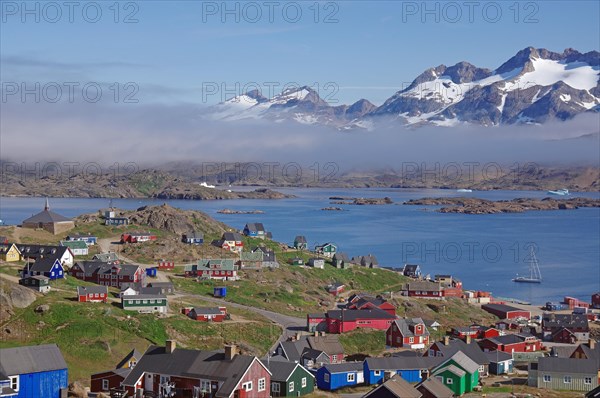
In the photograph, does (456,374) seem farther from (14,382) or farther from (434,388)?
(14,382)

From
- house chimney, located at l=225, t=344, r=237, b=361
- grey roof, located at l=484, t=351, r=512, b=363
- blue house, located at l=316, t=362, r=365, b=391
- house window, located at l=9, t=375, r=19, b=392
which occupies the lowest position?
grey roof, located at l=484, t=351, r=512, b=363

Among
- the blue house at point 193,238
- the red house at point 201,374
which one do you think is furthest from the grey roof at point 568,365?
the blue house at point 193,238

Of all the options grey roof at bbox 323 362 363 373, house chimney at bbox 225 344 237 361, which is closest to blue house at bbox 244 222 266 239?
grey roof at bbox 323 362 363 373

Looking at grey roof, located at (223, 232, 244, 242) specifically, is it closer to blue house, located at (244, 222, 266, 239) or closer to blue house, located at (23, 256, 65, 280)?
blue house, located at (244, 222, 266, 239)

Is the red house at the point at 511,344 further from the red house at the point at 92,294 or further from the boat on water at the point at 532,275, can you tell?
the boat on water at the point at 532,275

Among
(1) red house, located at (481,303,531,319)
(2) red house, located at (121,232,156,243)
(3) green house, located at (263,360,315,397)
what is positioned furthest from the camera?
(2) red house, located at (121,232,156,243)

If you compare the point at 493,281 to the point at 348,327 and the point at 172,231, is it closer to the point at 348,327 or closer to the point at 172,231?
the point at 172,231

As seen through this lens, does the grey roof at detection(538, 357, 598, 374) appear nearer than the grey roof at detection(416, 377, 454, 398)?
No

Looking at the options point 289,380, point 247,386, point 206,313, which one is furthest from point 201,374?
point 206,313

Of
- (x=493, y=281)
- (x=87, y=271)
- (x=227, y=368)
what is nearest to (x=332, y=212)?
(x=493, y=281)
